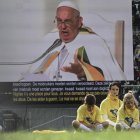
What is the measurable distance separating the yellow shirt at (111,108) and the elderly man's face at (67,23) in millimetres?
1316

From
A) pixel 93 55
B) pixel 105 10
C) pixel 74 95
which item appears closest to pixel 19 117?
pixel 74 95

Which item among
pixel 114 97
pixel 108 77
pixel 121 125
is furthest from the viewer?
pixel 108 77

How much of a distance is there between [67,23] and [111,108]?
1.59 metres

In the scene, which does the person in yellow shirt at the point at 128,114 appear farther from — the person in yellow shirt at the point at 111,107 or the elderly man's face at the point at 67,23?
the elderly man's face at the point at 67,23

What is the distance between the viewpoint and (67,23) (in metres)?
5.87

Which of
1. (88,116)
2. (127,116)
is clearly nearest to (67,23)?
(88,116)

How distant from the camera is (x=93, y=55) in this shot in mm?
5719

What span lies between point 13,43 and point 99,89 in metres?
1.28

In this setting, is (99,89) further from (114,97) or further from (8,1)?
(8,1)

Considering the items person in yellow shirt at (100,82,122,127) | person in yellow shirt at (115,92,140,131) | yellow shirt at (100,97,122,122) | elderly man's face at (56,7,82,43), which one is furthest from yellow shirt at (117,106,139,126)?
elderly man's face at (56,7,82,43)

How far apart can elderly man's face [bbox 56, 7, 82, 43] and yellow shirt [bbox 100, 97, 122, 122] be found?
1.32 m

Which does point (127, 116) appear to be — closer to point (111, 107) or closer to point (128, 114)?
point (128, 114)

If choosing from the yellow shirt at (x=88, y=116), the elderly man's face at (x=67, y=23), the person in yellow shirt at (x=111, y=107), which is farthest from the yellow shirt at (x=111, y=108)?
the elderly man's face at (x=67, y=23)

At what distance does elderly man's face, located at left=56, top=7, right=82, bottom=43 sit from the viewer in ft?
19.0
